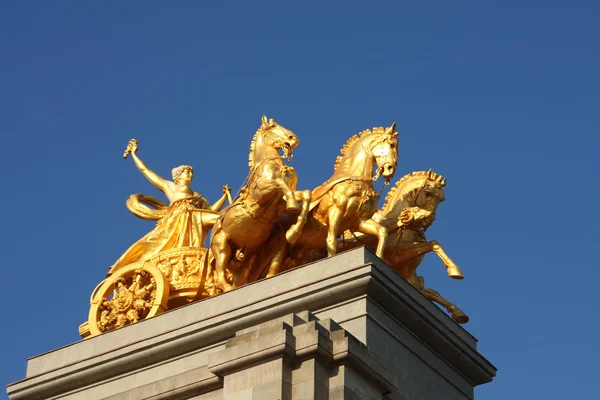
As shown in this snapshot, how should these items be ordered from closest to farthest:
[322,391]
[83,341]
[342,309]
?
[322,391] → [342,309] → [83,341]

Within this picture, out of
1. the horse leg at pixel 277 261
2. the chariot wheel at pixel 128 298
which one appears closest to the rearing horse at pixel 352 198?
the horse leg at pixel 277 261

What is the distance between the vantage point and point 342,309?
23.1 meters

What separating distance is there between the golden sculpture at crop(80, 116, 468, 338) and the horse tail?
205cm

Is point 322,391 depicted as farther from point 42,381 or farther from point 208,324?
point 42,381

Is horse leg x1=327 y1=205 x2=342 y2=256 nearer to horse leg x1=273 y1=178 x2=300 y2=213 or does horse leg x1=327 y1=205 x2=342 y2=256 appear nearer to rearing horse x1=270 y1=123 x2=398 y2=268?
rearing horse x1=270 y1=123 x2=398 y2=268

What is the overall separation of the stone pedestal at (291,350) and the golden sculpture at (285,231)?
105 centimetres

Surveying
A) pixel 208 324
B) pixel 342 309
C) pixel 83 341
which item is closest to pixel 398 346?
pixel 342 309

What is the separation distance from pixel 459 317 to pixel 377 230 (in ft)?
6.03

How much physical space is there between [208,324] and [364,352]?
9.08 feet

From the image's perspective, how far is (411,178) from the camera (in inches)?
1028

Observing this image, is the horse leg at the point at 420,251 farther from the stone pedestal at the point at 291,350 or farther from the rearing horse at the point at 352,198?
the stone pedestal at the point at 291,350

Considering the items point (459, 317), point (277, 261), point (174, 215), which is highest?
point (174, 215)

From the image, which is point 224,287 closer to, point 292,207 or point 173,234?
point 292,207

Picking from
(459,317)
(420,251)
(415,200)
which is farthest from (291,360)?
(415,200)
